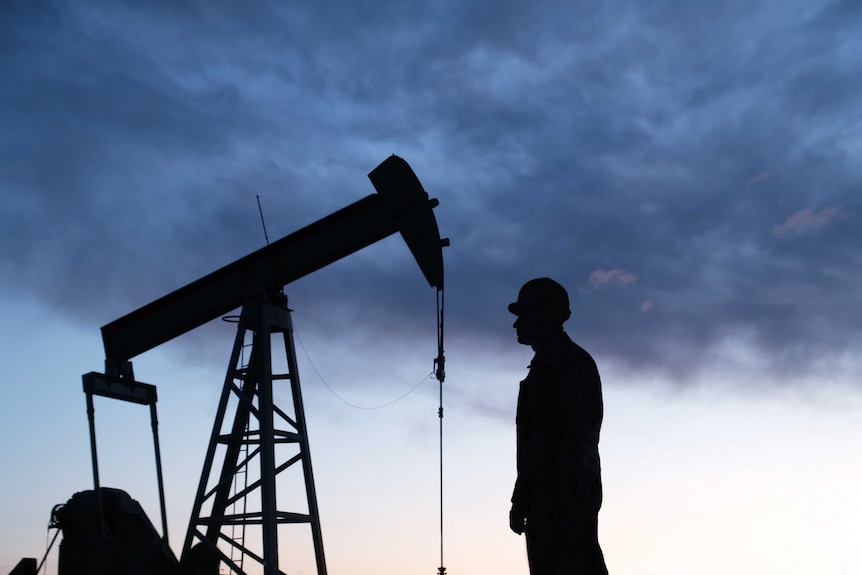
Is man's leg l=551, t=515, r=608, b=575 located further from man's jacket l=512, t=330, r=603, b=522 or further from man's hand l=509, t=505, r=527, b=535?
man's hand l=509, t=505, r=527, b=535

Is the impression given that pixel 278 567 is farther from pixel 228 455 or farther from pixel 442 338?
pixel 442 338

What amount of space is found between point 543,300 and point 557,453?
1.02m

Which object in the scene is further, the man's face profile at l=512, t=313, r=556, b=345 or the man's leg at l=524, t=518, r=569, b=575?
the man's face profile at l=512, t=313, r=556, b=345

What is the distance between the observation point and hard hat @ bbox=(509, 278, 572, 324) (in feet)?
19.1

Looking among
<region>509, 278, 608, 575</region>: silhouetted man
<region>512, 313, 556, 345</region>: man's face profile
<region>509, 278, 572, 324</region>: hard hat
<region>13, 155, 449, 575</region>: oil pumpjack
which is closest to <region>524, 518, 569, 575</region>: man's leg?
<region>509, 278, 608, 575</region>: silhouetted man

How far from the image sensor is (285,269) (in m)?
19.1

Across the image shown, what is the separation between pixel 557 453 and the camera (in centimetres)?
545

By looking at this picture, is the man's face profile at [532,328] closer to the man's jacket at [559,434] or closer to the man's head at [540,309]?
the man's head at [540,309]

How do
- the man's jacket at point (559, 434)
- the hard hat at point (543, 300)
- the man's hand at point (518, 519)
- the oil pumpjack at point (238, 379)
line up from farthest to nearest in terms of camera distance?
the oil pumpjack at point (238, 379) → the hard hat at point (543, 300) → the man's hand at point (518, 519) → the man's jacket at point (559, 434)

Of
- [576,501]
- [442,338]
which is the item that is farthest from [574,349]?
[442,338]

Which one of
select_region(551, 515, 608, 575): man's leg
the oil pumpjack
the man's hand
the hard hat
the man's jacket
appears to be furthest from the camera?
the oil pumpjack

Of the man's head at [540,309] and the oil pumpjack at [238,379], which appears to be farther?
the oil pumpjack at [238,379]

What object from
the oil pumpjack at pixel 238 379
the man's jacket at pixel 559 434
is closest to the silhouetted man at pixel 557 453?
the man's jacket at pixel 559 434

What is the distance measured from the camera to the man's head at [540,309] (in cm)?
582
